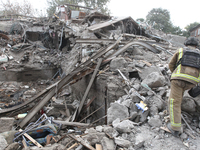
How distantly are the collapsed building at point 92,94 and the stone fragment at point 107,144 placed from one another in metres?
0.02

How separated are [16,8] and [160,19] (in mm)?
22339

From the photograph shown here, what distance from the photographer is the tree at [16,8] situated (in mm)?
19000

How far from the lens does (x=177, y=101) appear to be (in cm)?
228

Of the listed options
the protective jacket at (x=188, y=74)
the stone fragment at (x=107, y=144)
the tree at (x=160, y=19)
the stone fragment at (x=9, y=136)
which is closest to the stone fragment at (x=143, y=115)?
the stone fragment at (x=107, y=144)

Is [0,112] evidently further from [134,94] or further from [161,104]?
[161,104]

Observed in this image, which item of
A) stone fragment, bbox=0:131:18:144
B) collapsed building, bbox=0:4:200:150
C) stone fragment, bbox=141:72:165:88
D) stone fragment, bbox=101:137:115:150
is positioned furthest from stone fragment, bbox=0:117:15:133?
stone fragment, bbox=141:72:165:88

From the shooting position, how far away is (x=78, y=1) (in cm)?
2197

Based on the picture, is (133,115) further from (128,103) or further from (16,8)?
(16,8)

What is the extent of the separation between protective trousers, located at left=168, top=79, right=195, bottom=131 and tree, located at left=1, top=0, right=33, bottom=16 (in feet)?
74.1

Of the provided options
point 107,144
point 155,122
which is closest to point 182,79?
point 155,122

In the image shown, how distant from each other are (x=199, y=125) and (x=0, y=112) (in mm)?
5075

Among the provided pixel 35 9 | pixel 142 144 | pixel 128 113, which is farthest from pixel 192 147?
pixel 35 9

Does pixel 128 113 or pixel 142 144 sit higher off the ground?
pixel 128 113

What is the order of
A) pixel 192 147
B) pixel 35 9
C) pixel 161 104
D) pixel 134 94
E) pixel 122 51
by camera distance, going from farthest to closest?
pixel 35 9
pixel 122 51
pixel 134 94
pixel 161 104
pixel 192 147
